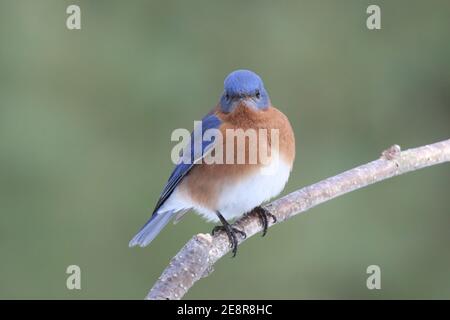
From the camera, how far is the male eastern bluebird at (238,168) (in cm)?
303

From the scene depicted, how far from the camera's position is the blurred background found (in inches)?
185

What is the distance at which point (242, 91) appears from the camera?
3.08m

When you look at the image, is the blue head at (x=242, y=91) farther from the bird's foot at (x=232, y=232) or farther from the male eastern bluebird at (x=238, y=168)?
the bird's foot at (x=232, y=232)

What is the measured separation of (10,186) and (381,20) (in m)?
2.48

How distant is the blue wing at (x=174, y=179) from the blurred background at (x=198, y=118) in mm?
1202

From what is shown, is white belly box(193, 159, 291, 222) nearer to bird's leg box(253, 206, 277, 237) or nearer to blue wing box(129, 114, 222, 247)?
bird's leg box(253, 206, 277, 237)

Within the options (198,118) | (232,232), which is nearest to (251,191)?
(232,232)

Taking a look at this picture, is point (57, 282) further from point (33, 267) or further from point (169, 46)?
point (169, 46)

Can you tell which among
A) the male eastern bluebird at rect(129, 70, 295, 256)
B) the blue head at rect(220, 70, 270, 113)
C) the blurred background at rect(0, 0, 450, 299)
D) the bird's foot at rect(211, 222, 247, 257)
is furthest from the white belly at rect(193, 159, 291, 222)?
the blurred background at rect(0, 0, 450, 299)

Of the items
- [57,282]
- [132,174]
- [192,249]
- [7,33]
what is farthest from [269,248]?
[192,249]

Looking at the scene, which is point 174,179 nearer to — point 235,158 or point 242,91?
point 235,158

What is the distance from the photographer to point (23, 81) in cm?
483

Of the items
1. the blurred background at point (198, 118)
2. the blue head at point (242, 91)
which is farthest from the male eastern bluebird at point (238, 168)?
the blurred background at point (198, 118)

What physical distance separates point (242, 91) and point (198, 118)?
1.74 m
